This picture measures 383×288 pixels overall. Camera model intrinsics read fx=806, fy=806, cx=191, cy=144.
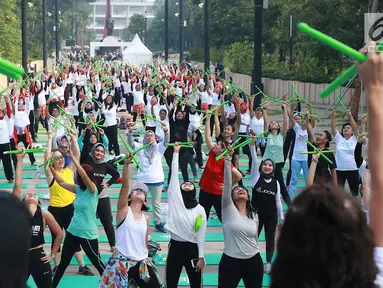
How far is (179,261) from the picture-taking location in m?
8.05

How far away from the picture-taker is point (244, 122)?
714 inches

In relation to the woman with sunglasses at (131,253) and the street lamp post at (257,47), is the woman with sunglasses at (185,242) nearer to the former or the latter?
the woman with sunglasses at (131,253)

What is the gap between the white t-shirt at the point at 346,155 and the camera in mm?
13000

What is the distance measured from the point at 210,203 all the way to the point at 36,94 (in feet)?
43.4

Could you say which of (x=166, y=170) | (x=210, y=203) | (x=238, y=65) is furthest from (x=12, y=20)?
(x=210, y=203)

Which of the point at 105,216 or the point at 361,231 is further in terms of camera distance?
the point at 105,216

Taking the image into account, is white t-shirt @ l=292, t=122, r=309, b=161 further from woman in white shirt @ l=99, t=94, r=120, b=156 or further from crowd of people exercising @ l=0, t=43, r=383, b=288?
woman in white shirt @ l=99, t=94, r=120, b=156

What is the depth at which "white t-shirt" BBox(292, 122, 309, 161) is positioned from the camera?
1370 centimetres

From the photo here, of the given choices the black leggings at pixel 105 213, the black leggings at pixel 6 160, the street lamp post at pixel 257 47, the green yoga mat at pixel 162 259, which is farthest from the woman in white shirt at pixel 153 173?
the street lamp post at pixel 257 47

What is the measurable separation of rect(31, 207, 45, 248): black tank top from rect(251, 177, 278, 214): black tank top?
2780 millimetres

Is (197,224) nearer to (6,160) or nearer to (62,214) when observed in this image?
(62,214)

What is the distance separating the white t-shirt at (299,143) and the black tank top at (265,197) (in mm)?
4073

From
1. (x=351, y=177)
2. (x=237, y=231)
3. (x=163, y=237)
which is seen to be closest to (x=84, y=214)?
(x=237, y=231)

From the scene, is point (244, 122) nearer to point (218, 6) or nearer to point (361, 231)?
point (361, 231)
